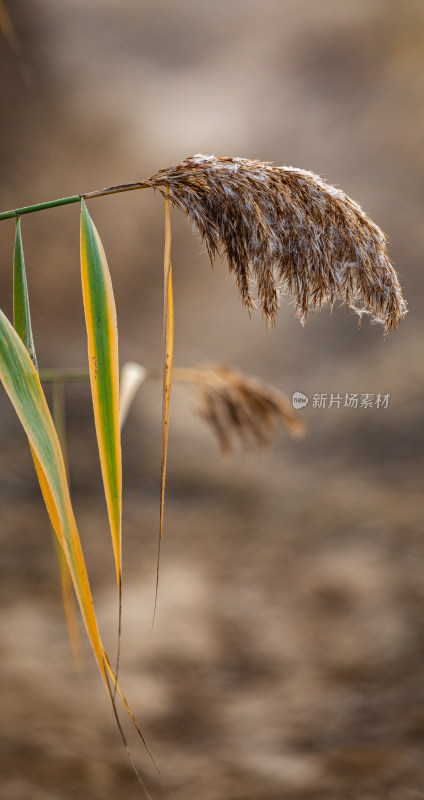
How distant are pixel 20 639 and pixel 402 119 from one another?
2.26m

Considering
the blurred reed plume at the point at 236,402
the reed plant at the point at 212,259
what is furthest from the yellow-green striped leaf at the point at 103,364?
the blurred reed plume at the point at 236,402

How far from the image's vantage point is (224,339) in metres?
2.38

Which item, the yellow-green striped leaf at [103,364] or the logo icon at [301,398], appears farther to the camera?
the logo icon at [301,398]

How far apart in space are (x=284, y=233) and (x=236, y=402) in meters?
0.55

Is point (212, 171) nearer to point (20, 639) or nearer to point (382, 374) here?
point (20, 639)

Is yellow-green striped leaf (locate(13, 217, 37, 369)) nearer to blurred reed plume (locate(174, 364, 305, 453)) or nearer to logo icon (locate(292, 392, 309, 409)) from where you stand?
blurred reed plume (locate(174, 364, 305, 453))

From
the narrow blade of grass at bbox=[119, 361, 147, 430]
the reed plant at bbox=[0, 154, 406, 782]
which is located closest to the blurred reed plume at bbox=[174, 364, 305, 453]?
the narrow blade of grass at bbox=[119, 361, 147, 430]

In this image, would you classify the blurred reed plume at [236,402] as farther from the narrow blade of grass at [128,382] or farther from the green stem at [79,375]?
the narrow blade of grass at [128,382]

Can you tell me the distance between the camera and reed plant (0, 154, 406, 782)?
1.18 feet

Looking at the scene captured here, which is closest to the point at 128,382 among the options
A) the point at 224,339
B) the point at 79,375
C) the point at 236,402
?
the point at 79,375

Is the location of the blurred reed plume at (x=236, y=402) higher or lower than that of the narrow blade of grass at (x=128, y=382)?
higher

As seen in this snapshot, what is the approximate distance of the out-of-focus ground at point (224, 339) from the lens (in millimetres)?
1841

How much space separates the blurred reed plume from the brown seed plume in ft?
1.59

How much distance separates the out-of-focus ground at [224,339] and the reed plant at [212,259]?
4.79 ft
